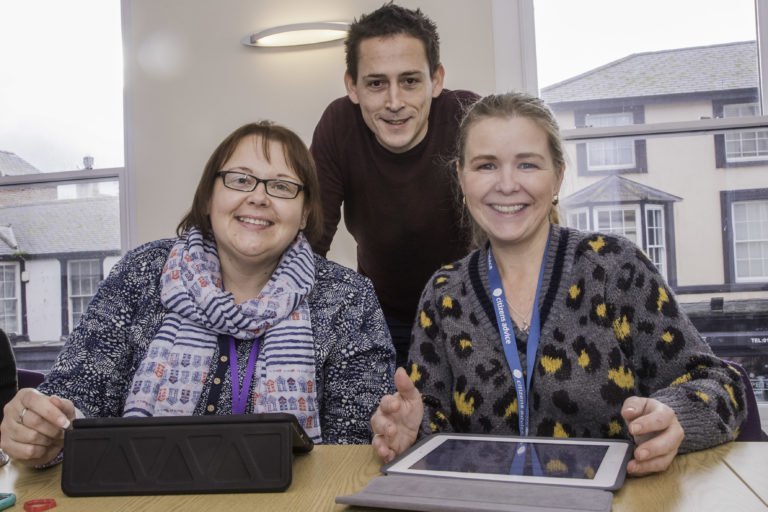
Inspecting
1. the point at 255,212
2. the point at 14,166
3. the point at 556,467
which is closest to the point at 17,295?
the point at 14,166

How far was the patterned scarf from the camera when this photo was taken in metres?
1.70

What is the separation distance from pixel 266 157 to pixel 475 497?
1115 millimetres

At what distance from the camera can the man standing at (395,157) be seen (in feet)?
7.91

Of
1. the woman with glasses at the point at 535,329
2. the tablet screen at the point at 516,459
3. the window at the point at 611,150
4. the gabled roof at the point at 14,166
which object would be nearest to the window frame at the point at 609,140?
the window at the point at 611,150

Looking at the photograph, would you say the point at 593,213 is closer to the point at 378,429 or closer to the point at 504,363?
the point at 504,363

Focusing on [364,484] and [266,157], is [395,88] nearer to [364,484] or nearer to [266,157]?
[266,157]

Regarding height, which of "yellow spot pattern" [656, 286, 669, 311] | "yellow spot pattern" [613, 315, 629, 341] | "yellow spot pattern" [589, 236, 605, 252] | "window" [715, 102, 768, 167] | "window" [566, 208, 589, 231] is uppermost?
"window" [715, 102, 768, 167]

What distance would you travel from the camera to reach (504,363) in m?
1.62

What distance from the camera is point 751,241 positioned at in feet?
11.0

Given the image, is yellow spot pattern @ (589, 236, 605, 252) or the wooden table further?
yellow spot pattern @ (589, 236, 605, 252)

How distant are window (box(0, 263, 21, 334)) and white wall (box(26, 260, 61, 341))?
70 mm

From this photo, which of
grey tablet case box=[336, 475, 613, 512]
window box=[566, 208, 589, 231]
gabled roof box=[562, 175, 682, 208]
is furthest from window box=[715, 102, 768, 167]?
grey tablet case box=[336, 475, 613, 512]

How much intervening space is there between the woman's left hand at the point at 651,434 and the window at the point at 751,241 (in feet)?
7.91

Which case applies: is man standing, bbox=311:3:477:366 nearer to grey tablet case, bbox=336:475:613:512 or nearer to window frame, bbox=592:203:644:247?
window frame, bbox=592:203:644:247
